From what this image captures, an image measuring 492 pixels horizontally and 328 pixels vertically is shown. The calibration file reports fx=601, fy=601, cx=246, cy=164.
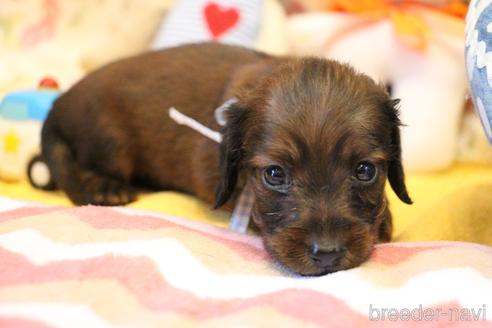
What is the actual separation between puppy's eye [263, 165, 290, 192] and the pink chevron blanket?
22 centimetres

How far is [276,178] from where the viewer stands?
191 centimetres

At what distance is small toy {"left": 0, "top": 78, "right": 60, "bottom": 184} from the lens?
2.94m

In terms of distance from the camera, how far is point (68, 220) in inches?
76.2

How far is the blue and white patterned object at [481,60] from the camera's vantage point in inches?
68.1

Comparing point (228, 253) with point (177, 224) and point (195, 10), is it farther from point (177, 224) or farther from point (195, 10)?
point (195, 10)

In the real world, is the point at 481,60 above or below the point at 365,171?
above

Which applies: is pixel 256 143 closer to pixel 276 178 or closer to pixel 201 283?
pixel 276 178

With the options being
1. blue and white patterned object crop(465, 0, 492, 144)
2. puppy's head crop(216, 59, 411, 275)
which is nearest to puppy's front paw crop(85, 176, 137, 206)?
puppy's head crop(216, 59, 411, 275)

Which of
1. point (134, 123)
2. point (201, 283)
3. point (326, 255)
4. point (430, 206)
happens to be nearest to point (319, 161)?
point (326, 255)

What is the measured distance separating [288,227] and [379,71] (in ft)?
5.77

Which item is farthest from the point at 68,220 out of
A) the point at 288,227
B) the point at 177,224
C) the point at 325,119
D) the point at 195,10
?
the point at 195,10

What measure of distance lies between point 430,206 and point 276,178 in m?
0.90

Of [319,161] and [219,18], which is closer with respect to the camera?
[319,161]

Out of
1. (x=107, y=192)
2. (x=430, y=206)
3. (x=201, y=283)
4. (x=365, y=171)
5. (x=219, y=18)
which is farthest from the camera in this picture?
(x=219, y=18)
